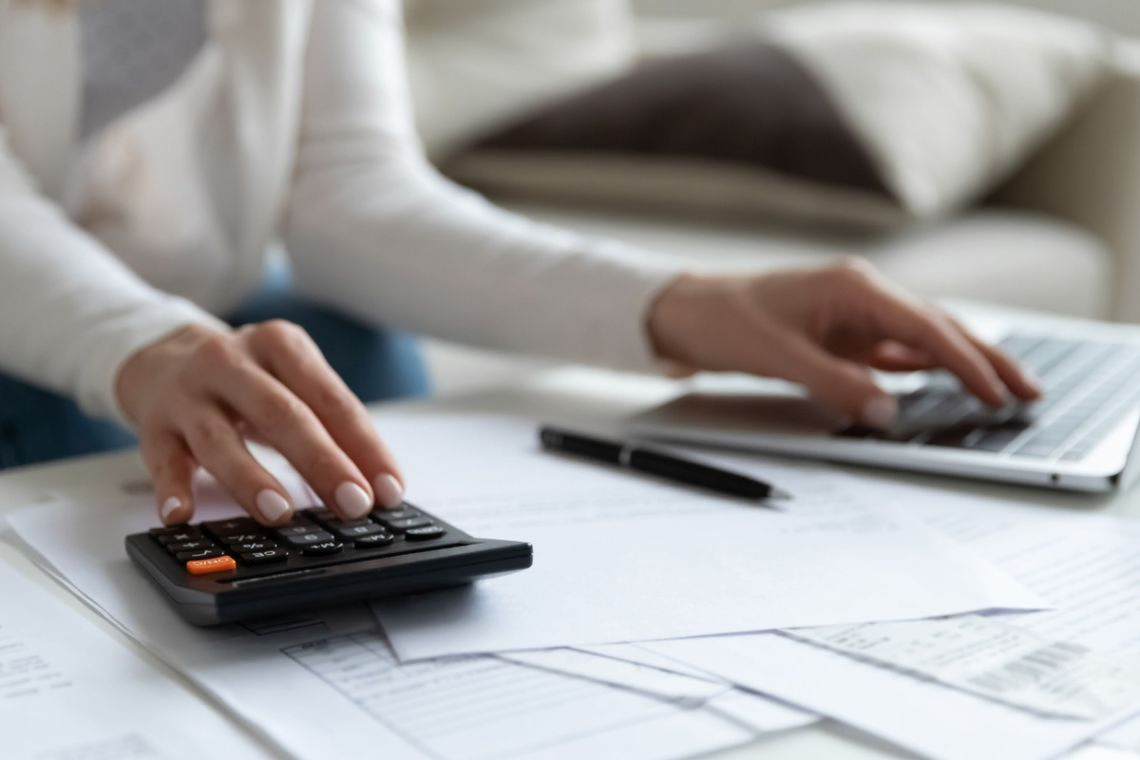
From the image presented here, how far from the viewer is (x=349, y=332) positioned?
88 cm

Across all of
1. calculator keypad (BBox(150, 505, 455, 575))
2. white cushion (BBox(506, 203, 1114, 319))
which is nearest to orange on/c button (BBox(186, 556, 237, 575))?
calculator keypad (BBox(150, 505, 455, 575))

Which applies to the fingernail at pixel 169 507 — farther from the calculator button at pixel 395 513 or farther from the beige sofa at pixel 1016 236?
the beige sofa at pixel 1016 236

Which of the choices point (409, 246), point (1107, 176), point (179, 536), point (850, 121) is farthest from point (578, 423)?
point (1107, 176)

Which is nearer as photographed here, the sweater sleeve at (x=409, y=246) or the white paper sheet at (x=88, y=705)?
the white paper sheet at (x=88, y=705)

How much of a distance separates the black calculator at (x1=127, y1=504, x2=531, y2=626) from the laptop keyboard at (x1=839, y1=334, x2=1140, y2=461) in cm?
27

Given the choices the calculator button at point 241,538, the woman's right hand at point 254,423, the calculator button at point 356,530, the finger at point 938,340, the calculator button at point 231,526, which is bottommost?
the calculator button at point 231,526

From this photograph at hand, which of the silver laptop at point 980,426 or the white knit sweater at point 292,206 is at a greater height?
the white knit sweater at point 292,206

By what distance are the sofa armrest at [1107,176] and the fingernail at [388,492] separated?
1540mm

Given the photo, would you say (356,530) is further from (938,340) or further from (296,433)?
(938,340)

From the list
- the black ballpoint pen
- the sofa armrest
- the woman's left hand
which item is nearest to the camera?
the black ballpoint pen

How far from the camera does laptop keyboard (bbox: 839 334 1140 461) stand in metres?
0.61

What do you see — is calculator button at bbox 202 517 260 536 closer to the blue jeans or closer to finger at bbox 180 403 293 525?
finger at bbox 180 403 293 525

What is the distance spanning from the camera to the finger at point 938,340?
66cm

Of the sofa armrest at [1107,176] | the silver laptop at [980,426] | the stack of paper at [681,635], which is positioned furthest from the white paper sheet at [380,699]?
the sofa armrest at [1107,176]
